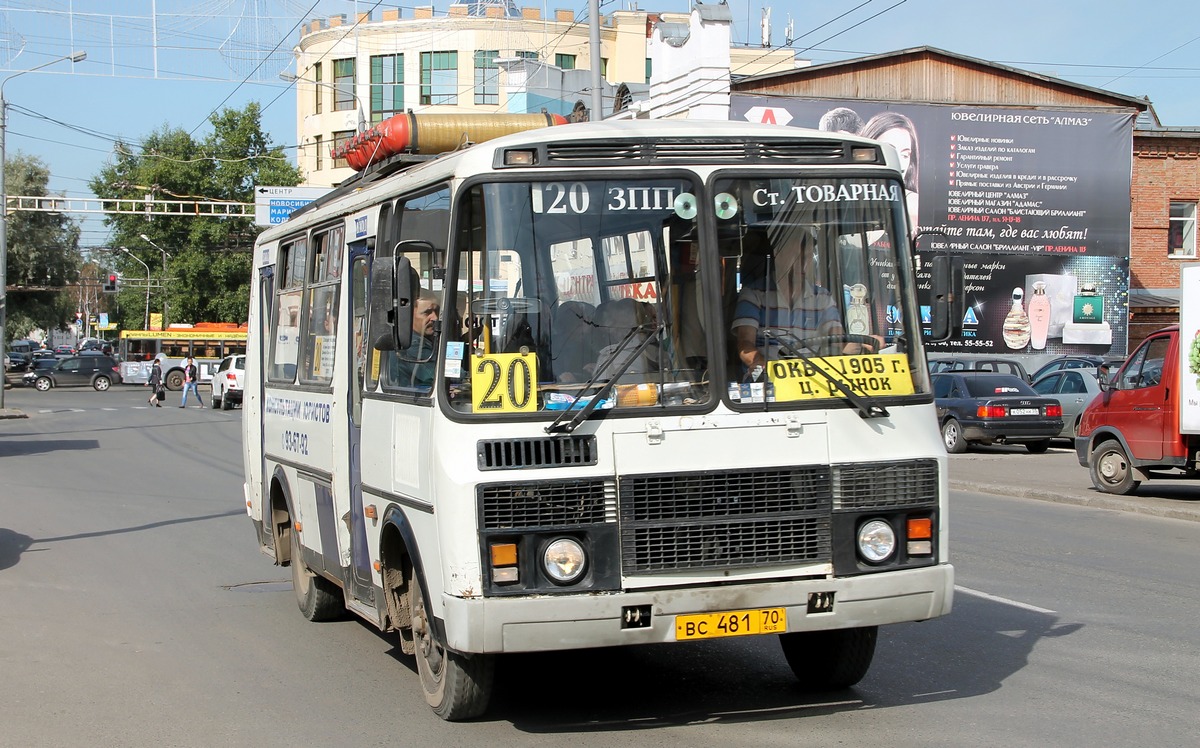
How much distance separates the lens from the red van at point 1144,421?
50.1 feet

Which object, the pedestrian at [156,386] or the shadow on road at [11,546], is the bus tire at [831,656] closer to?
the shadow on road at [11,546]

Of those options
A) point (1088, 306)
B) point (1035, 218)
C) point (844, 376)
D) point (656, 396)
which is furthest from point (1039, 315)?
point (656, 396)

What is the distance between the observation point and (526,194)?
568 cm

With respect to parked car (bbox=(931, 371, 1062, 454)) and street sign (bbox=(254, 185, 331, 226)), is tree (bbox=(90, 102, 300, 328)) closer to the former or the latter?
street sign (bbox=(254, 185, 331, 226))

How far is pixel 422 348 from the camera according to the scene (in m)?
6.03

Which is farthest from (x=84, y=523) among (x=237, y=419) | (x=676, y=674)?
(x=237, y=419)

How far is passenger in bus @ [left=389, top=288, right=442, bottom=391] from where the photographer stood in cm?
587

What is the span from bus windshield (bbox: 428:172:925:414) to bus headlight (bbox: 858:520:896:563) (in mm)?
590

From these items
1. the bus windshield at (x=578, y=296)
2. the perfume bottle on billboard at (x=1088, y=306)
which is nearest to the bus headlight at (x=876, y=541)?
the bus windshield at (x=578, y=296)

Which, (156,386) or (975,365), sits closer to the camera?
(975,365)

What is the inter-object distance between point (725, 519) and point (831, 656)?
146cm

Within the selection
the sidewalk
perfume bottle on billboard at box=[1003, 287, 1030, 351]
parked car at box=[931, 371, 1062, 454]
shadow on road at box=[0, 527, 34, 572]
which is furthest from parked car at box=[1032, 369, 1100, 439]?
shadow on road at box=[0, 527, 34, 572]

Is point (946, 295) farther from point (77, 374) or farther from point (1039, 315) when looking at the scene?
point (77, 374)

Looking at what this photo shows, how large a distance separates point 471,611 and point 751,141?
2420 mm
